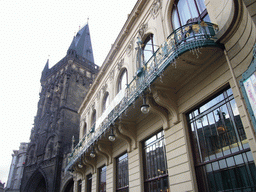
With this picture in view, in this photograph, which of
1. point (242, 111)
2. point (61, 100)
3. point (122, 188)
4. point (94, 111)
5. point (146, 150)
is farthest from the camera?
point (61, 100)

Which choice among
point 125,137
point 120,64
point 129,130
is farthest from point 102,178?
point 120,64

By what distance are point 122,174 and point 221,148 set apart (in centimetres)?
705

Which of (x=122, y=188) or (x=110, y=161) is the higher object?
(x=110, y=161)

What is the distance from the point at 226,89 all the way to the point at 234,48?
1.32 m

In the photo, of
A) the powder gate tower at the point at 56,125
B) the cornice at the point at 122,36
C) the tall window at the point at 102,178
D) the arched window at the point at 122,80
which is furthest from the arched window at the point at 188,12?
the powder gate tower at the point at 56,125

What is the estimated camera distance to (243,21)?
5.77 metres

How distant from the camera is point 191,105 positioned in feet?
25.1

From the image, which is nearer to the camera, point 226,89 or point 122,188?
point 226,89

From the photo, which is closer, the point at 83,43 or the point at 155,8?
the point at 155,8

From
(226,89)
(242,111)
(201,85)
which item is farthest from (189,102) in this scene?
(242,111)

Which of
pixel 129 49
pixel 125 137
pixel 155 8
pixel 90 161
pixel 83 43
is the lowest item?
pixel 90 161

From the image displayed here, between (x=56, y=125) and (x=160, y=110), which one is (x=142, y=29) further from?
(x=56, y=125)

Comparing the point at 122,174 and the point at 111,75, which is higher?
the point at 111,75

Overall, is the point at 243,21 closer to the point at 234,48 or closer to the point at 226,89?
the point at 234,48
